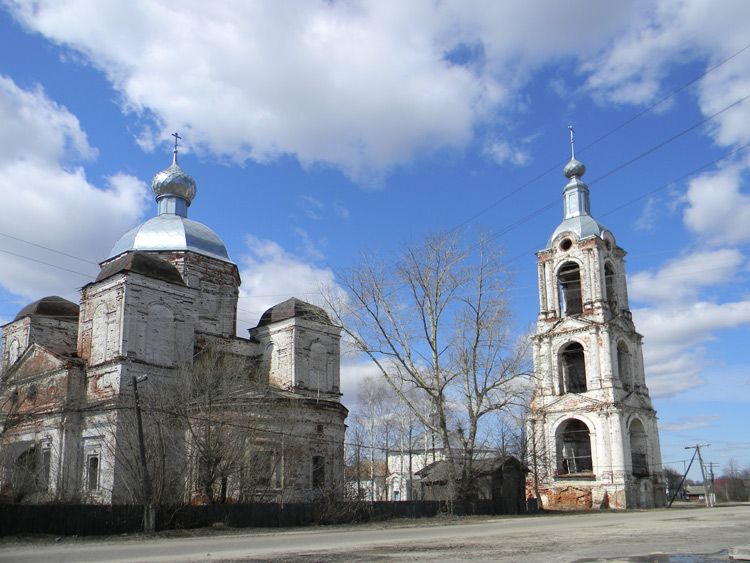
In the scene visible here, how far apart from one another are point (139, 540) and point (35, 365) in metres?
14.9

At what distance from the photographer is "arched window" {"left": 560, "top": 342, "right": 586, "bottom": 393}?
44.8m

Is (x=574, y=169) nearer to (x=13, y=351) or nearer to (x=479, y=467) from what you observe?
(x=479, y=467)

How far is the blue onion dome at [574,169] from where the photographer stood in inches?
1900

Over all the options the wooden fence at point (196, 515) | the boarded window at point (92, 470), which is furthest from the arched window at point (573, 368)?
the boarded window at point (92, 470)

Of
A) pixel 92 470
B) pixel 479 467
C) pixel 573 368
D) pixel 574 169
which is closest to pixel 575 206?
pixel 574 169

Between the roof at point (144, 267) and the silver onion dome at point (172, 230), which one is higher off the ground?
the silver onion dome at point (172, 230)

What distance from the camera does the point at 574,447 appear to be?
1746 inches

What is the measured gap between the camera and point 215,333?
32625 millimetres

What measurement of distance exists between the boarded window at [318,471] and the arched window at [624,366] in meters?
23.8

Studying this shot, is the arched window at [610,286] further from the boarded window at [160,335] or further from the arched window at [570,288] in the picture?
the boarded window at [160,335]

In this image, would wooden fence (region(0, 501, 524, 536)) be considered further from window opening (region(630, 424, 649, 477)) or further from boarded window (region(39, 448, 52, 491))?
window opening (region(630, 424, 649, 477))

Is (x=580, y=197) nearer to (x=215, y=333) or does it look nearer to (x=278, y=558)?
(x=215, y=333)

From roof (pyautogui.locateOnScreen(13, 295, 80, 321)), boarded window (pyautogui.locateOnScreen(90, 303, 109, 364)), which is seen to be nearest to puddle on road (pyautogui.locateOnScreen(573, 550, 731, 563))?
boarded window (pyautogui.locateOnScreen(90, 303, 109, 364))

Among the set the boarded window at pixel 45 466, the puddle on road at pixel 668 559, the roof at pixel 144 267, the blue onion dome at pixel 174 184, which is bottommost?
the puddle on road at pixel 668 559
